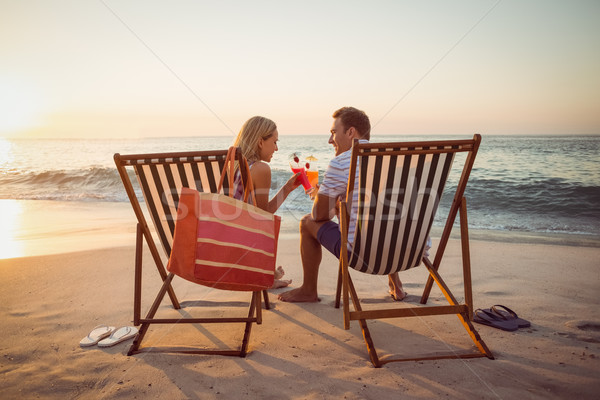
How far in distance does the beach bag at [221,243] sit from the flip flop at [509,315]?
1.78m

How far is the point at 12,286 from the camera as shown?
11.8 feet

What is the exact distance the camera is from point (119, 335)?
2.64m

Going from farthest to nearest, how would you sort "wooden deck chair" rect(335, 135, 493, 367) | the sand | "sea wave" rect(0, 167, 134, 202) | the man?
"sea wave" rect(0, 167, 134, 202)
the man
"wooden deck chair" rect(335, 135, 493, 367)
the sand

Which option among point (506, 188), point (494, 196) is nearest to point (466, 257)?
point (494, 196)

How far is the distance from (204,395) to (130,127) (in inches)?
1626

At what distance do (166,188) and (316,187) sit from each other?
49.0 inches

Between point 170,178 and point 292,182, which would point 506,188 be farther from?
point 170,178

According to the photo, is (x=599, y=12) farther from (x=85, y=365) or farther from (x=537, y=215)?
(x=85, y=365)

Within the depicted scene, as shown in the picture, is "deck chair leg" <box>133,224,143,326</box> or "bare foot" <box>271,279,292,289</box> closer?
"deck chair leg" <box>133,224,143,326</box>

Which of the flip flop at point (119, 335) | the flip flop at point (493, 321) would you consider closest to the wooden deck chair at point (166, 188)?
the flip flop at point (119, 335)

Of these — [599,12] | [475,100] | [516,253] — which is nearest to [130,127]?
[475,100]

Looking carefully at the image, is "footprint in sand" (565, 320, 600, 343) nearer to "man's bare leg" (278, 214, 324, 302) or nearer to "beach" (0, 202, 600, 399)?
"beach" (0, 202, 600, 399)

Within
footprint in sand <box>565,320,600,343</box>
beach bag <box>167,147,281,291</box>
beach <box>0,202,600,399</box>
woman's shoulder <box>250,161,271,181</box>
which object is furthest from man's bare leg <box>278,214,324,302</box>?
footprint in sand <box>565,320,600,343</box>

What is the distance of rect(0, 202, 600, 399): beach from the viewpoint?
2068mm
